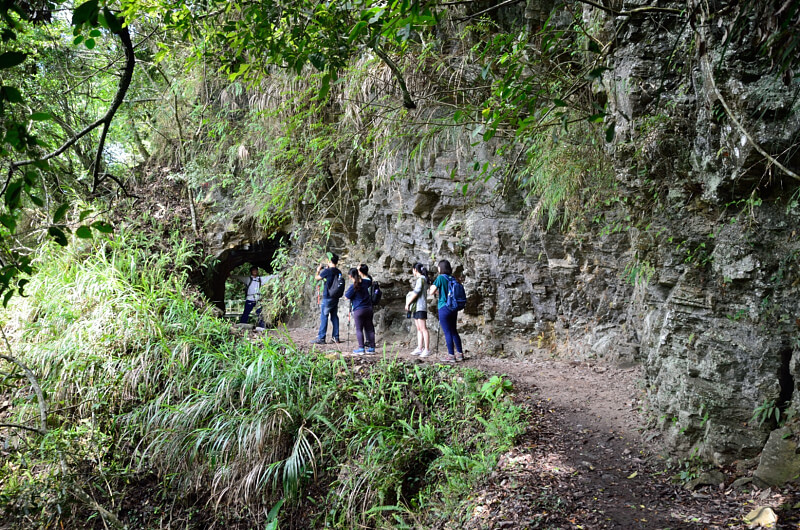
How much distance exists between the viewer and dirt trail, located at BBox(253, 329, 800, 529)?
129 inches

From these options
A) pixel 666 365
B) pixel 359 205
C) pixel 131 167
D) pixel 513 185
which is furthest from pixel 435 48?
pixel 131 167

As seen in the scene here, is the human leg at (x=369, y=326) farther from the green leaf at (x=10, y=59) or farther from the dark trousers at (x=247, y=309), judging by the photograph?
the green leaf at (x=10, y=59)

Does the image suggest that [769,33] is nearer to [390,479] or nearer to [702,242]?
[702,242]

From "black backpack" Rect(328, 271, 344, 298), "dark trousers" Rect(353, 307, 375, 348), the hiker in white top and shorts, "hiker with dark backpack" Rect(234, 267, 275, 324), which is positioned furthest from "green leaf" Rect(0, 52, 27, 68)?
"hiker with dark backpack" Rect(234, 267, 275, 324)

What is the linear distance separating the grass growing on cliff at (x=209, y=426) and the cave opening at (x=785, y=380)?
6.70ft

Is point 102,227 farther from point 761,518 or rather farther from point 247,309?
point 247,309

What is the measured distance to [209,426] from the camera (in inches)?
215

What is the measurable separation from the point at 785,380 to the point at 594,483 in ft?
5.07

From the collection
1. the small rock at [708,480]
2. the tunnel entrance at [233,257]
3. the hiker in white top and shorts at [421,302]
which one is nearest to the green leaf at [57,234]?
the small rock at [708,480]

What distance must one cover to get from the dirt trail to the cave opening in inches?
27.2

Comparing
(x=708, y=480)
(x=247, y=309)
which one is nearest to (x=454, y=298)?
(x=708, y=480)

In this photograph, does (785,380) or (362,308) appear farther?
(362,308)

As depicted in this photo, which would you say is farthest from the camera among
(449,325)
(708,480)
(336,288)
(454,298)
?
(336,288)

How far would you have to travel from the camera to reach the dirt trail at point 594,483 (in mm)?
3281
